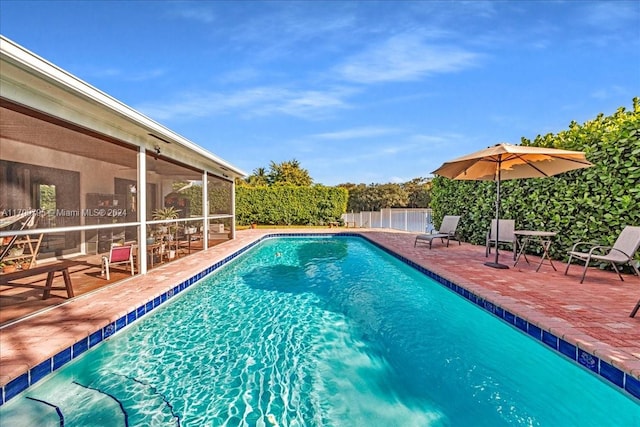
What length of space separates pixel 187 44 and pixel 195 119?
11019 mm

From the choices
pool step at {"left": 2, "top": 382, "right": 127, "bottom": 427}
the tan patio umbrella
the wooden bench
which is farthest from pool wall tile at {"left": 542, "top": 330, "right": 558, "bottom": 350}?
the wooden bench

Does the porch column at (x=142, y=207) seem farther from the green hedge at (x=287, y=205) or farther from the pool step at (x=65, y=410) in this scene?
the green hedge at (x=287, y=205)

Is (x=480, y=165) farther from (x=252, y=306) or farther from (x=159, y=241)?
(x=159, y=241)

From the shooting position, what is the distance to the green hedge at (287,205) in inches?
731

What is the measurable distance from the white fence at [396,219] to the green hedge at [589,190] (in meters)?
6.11

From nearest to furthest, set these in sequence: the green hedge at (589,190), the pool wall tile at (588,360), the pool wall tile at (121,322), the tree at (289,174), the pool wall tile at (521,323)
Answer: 1. the pool wall tile at (588,360)
2. the pool wall tile at (521,323)
3. the pool wall tile at (121,322)
4. the green hedge at (589,190)
5. the tree at (289,174)

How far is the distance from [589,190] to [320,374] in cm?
670

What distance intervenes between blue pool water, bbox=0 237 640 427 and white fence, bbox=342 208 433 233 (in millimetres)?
10355

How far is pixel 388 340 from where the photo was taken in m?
3.73

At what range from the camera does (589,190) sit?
20.8ft

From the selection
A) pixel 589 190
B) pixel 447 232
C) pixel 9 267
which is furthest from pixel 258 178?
pixel 589 190

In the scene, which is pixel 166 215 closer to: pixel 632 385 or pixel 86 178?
pixel 86 178

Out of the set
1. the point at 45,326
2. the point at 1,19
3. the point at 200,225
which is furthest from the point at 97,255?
the point at 1,19

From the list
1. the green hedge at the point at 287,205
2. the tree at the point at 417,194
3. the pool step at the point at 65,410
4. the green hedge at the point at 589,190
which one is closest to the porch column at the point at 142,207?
the pool step at the point at 65,410
